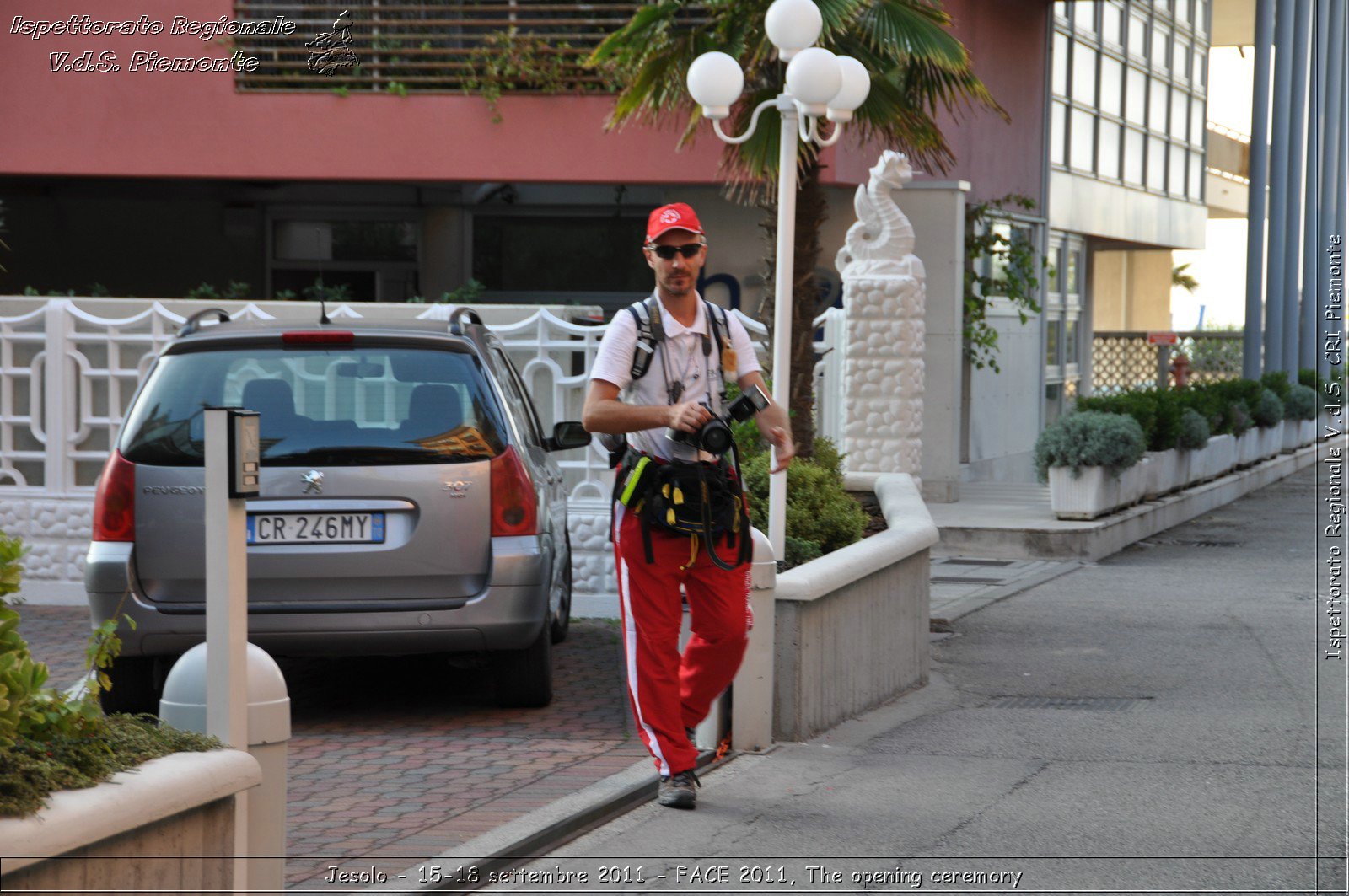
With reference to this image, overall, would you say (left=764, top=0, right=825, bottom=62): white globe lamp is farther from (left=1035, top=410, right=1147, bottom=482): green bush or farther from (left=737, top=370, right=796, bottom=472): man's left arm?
(left=1035, top=410, right=1147, bottom=482): green bush

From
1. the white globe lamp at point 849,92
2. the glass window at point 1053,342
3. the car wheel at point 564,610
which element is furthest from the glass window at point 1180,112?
the car wheel at point 564,610

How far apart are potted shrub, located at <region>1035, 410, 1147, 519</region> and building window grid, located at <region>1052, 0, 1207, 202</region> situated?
9.05m

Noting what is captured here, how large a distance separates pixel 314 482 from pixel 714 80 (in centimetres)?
370

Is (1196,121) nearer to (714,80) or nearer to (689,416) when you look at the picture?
(714,80)

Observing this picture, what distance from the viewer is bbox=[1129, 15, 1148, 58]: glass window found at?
87.0 ft

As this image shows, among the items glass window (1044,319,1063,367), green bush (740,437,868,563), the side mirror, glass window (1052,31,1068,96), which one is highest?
glass window (1052,31,1068,96)

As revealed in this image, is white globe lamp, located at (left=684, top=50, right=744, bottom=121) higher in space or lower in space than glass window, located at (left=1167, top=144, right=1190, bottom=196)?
lower

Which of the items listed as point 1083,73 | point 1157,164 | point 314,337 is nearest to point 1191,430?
point 1083,73

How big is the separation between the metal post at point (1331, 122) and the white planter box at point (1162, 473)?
47.2 ft

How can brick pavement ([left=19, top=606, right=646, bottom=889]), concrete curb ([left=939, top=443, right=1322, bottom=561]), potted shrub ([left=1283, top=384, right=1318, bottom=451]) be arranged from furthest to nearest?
potted shrub ([left=1283, top=384, right=1318, bottom=451]) → concrete curb ([left=939, top=443, right=1322, bottom=561]) → brick pavement ([left=19, top=606, right=646, bottom=889])

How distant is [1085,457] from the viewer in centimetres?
1497

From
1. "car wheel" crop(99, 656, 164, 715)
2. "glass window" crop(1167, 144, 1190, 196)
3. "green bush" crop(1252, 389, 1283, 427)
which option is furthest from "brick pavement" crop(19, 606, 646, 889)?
"glass window" crop(1167, 144, 1190, 196)

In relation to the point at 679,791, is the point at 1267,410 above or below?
above

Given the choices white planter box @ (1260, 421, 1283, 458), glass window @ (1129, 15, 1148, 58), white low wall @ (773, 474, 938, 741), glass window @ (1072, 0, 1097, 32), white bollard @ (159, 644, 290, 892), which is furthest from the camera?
glass window @ (1129, 15, 1148, 58)
